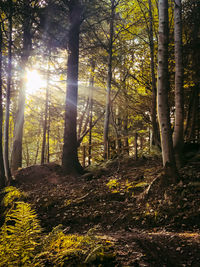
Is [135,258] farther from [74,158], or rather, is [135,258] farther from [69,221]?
[74,158]

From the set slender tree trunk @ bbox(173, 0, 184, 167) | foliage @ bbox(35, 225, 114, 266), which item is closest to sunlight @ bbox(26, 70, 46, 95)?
slender tree trunk @ bbox(173, 0, 184, 167)

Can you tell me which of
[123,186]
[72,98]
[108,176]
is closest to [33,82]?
[72,98]

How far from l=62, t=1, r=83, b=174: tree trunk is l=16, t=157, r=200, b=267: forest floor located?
150 centimetres

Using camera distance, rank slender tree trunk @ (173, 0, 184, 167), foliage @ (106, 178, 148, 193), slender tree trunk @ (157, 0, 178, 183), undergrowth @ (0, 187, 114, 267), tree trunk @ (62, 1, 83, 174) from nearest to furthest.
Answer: undergrowth @ (0, 187, 114, 267)
slender tree trunk @ (157, 0, 178, 183)
foliage @ (106, 178, 148, 193)
slender tree trunk @ (173, 0, 184, 167)
tree trunk @ (62, 1, 83, 174)

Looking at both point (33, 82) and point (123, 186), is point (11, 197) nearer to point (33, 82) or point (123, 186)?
point (123, 186)

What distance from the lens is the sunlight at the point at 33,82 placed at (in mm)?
12516

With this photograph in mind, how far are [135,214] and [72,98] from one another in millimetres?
6747

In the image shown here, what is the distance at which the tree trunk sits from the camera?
9.44 metres

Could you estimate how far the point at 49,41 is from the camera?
10477mm

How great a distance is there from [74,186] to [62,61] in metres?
10.1

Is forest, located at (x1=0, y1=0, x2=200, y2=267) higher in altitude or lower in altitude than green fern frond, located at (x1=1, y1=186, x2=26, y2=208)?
higher

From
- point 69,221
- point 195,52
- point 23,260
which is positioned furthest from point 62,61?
point 23,260

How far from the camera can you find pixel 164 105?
5301mm

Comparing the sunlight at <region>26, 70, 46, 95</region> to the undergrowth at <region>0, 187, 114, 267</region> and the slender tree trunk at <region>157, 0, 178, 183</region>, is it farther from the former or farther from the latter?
the undergrowth at <region>0, 187, 114, 267</region>
